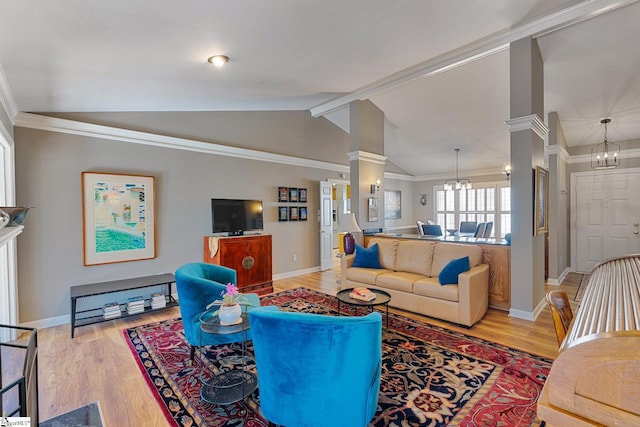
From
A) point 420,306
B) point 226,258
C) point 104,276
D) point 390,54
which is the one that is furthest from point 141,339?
point 390,54

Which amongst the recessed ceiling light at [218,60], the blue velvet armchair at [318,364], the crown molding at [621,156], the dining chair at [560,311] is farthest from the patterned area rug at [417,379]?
the crown molding at [621,156]

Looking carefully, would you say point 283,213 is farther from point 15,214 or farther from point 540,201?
point 15,214

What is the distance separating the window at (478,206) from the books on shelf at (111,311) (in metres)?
8.56

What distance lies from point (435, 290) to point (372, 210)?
2331 mm

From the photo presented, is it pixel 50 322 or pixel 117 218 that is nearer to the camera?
pixel 50 322

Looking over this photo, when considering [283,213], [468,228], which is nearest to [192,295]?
[283,213]

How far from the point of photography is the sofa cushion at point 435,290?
3529 millimetres

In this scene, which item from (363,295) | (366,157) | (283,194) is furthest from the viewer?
(283,194)

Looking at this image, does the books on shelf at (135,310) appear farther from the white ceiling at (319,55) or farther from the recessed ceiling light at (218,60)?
the recessed ceiling light at (218,60)

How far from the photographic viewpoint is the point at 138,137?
426 cm

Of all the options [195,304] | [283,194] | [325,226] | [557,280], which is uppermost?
[283,194]

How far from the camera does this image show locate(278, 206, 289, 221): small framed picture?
607 cm

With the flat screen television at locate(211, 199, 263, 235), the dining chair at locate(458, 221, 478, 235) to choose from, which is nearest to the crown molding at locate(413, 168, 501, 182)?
the dining chair at locate(458, 221, 478, 235)

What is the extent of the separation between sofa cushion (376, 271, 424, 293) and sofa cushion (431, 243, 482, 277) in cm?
26
